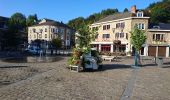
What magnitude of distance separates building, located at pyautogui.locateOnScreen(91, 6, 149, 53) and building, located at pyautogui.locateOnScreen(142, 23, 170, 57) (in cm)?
222

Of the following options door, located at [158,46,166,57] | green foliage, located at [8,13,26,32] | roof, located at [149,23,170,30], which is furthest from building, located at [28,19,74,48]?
door, located at [158,46,166,57]

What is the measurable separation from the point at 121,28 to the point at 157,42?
9048 millimetres

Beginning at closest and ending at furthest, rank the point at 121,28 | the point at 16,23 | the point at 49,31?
the point at 121,28, the point at 16,23, the point at 49,31

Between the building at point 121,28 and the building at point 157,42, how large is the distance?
2222 mm

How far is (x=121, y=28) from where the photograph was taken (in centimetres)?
7150

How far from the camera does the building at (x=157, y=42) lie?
6775 cm

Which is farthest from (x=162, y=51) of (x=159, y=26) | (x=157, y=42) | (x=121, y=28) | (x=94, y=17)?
(x=94, y=17)

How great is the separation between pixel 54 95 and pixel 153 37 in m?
58.6

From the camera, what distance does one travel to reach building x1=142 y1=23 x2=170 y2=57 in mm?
67750

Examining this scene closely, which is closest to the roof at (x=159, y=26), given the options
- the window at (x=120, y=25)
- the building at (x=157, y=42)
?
the building at (x=157, y=42)

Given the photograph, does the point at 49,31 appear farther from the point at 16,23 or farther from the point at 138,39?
the point at 138,39

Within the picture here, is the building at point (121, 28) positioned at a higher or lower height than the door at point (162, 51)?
higher

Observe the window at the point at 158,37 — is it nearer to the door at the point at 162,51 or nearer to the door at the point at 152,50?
the door at the point at 162,51

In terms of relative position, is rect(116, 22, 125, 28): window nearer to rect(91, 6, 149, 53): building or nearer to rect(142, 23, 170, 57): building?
rect(91, 6, 149, 53): building
